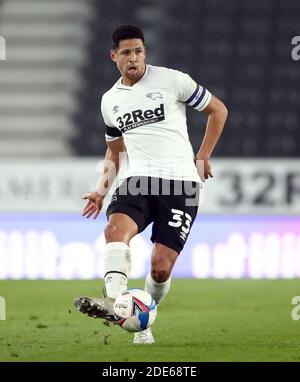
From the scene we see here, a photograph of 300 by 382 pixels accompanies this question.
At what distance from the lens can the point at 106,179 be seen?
6.98m

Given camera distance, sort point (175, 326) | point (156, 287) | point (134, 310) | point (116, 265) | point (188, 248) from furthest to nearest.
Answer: point (188, 248) → point (175, 326) → point (156, 287) → point (116, 265) → point (134, 310)

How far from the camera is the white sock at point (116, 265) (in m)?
6.39

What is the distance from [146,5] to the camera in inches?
730

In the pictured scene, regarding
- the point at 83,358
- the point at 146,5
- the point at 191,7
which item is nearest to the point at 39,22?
the point at 146,5

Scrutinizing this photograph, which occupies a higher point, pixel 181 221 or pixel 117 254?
pixel 181 221

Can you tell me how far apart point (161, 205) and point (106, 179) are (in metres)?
0.43

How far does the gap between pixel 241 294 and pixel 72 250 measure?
301cm

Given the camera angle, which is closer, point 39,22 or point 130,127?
point 130,127

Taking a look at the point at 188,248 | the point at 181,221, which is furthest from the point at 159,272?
the point at 188,248

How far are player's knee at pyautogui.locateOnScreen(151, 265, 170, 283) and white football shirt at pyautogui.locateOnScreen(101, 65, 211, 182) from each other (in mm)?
549

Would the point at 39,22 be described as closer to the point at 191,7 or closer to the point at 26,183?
the point at 191,7

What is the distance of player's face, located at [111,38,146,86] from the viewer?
6656mm

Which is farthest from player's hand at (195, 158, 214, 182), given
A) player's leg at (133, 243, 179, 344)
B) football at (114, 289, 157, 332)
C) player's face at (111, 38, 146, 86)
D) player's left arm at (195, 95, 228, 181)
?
football at (114, 289, 157, 332)

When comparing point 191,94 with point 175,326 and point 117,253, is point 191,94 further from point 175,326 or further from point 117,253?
point 175,326
